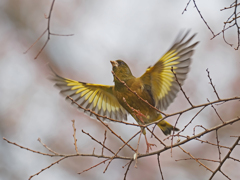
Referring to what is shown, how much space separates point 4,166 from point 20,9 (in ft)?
14.3

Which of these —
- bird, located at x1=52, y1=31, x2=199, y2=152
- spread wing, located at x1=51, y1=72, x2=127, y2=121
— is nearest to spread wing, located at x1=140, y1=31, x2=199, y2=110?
bird, located at x1=52, y1=31, x2=199, y2=152

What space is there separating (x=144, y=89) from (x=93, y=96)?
1152mm

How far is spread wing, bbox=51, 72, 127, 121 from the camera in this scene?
16.0 feet

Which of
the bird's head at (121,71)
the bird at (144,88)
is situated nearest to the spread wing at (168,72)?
the bird at (144,88)

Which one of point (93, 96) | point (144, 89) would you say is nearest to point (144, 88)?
point (144, 89)

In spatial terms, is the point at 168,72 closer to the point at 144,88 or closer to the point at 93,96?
the point at 144,88

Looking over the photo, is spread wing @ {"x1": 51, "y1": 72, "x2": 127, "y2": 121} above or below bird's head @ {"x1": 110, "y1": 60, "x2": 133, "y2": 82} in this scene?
below

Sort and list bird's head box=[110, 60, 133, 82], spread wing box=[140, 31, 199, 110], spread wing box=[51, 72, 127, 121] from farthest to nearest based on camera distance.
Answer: spread wing box=[51, 72, 127, 121] → bird's head box=[110, 60, 133, 82] → spread wing box=[140, 31, 199, 110]

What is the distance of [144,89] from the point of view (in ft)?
13.8

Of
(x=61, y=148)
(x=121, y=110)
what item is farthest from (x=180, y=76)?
(x=61, y=148)

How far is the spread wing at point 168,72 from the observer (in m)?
3.84

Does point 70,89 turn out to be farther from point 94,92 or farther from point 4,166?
point 4,166

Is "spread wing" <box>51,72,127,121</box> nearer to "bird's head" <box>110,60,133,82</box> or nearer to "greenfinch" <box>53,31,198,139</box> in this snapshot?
"greenfinch" <box>53,31,198,139</box>

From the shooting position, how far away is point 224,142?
678 centimetres
